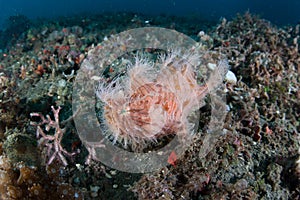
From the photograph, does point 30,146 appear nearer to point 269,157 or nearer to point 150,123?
point 150,123

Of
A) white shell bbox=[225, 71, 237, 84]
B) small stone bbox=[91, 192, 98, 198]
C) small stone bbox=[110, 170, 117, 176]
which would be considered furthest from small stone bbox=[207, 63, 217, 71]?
small stone bbox=[91, 192, 98, 198]

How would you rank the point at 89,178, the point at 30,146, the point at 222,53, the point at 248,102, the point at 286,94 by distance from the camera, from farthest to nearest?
the point at 222,53, the point at 286,94, the point at 248,102, the point at 30,146, the point at 89,178

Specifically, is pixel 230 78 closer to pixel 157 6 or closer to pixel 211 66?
pixel 211 66

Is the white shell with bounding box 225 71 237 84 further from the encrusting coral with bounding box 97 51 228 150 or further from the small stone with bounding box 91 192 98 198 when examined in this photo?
the small stone with bounding box 91 192 98 198

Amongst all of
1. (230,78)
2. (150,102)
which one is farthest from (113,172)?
(230,78)

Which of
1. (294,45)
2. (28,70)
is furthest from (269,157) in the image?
(28,70)

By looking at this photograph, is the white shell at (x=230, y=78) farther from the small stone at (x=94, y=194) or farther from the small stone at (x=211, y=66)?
the small stone at (x=94, y=194)
